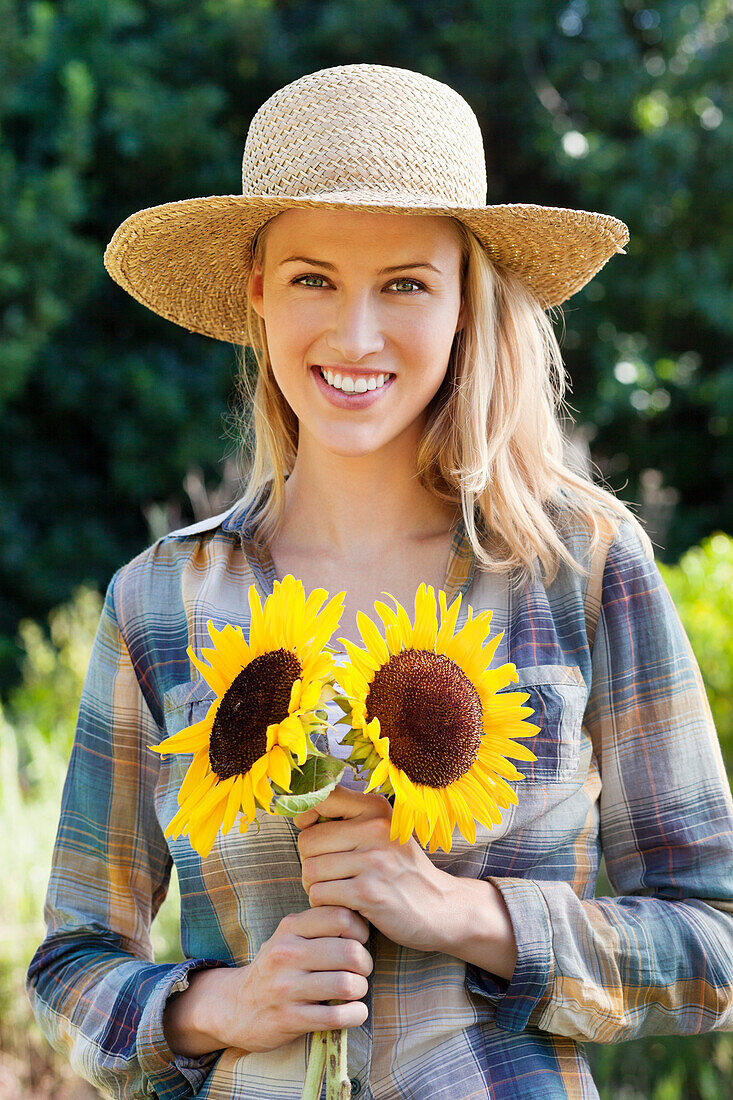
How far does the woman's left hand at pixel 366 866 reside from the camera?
1.42 m

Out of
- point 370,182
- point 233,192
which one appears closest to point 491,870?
point 370,182

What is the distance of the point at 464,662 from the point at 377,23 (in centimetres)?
869

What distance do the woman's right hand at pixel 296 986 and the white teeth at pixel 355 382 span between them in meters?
0.80

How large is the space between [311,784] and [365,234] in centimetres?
90

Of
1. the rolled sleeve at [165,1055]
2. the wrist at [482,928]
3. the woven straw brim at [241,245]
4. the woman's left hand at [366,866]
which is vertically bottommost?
the rolled sleeve at [165,1055]

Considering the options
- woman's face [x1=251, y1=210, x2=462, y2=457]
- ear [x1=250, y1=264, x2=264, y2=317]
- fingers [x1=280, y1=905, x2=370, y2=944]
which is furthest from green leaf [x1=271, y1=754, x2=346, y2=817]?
ear [x1=250, y1=264, x2=264, y2=317]

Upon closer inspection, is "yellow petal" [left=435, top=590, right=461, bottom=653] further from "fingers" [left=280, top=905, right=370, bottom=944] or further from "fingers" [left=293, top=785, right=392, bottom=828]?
"fingers" [left=280, top=905, right=370, bottom=944]

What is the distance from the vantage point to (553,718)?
5.64 feet

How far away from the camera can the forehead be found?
175 cm

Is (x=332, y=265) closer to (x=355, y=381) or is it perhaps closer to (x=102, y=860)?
(x=355, y=381)

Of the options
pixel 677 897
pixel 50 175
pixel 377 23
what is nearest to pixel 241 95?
pixel 377 23

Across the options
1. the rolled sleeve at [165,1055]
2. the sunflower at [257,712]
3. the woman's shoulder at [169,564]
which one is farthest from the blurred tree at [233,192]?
the sunflower at [257,712]

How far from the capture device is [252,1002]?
1.55m

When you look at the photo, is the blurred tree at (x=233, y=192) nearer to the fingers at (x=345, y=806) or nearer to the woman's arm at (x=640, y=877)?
the woman's arm at (x=640, y=877)
